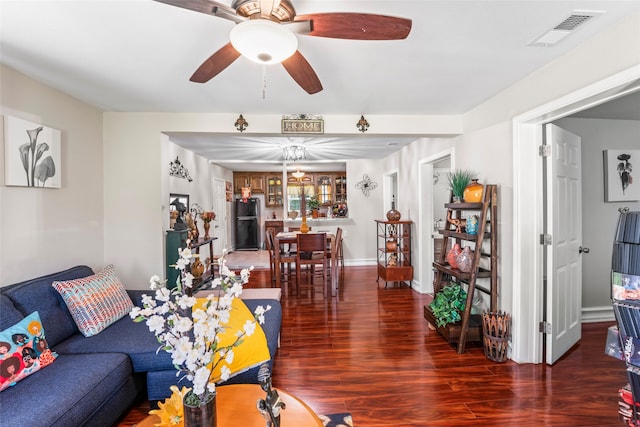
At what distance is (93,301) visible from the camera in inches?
87.6

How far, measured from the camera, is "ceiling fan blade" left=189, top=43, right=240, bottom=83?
5.29 ft

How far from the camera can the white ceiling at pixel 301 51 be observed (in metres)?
1.57

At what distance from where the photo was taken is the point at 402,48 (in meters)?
1.96

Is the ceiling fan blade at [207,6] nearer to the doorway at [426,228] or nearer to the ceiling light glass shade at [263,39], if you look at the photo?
the ceiling light glass shade at [263,39]

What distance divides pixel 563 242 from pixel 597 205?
4.33 ft

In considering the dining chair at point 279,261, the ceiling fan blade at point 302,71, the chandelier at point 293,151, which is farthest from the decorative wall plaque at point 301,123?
the dining chair at point 279,261

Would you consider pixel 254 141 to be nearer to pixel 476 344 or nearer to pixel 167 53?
pixel 167 53

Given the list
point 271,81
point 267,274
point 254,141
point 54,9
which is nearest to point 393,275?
point 267,274

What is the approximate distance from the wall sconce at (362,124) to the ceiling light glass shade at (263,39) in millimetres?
2030

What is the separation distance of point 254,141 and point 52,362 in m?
3.61

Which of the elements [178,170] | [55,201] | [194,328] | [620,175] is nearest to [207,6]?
[194,328]

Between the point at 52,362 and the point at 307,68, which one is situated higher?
the point at 307,68

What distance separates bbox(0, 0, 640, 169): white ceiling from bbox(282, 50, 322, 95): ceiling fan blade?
21 centimetres

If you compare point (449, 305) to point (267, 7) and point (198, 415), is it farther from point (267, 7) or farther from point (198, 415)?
point (267, 7)
